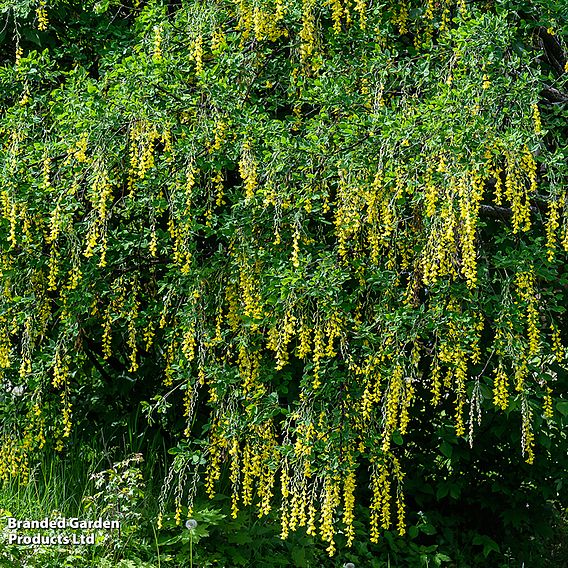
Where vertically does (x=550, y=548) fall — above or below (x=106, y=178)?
below

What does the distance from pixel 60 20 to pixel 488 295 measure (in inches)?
105

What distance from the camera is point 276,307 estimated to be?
11.9 ft

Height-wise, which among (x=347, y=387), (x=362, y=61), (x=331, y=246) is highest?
(x=362, y=61)

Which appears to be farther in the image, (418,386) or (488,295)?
(418,386)

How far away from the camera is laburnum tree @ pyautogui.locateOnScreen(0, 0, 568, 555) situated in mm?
3504

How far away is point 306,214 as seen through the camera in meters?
3.85

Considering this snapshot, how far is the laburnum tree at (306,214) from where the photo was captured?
3504mm

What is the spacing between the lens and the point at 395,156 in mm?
3512

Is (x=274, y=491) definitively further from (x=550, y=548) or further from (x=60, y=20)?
(x=60, y=20)

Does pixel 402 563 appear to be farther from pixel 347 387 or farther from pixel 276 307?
pixel 276 307

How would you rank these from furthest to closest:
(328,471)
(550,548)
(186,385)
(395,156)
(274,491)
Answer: (550,548) < (274,491) < (186,385) < (328,471) < (395,156)

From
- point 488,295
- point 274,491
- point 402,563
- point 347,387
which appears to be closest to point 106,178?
point 347,387

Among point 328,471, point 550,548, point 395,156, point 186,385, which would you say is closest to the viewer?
point 395,156

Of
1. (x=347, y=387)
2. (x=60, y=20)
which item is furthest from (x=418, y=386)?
(x=60, y=20)
